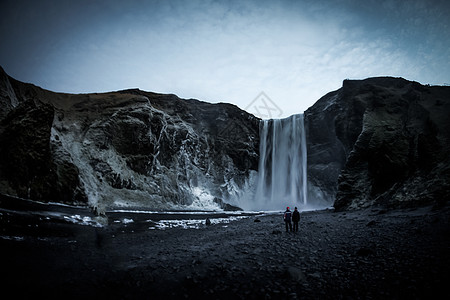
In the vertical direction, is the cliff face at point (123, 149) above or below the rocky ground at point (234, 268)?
above

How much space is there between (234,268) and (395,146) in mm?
23601

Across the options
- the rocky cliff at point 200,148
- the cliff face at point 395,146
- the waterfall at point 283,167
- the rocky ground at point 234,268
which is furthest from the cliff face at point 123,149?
the cliff face at point 395,146

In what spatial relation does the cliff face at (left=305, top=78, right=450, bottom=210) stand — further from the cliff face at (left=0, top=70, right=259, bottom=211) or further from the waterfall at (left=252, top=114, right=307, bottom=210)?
the cliff face at (left=0, top=70, right=259, bottom=211)

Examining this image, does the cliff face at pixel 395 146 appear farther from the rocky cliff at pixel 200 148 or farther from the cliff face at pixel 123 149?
the cliff face at pixel 123 149

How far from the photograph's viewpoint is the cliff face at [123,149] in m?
16.8

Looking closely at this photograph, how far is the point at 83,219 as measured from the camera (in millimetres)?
13828

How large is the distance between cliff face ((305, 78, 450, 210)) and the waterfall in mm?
11168

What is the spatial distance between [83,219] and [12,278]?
1078 centimetres

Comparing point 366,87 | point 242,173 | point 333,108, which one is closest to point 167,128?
point 242,173

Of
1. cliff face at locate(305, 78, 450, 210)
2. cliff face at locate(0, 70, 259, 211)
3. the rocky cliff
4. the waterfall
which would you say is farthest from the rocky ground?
the waterfall

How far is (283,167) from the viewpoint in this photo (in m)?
45.8

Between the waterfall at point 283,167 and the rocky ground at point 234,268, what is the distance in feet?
115

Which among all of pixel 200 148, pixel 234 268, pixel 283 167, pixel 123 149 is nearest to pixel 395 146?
pixel 234 268

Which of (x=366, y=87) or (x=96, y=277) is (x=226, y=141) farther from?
(x=96, y=277)
